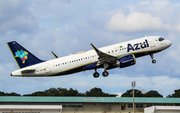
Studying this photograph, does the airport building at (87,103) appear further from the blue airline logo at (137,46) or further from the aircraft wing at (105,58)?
the blue airline logo at (137,46)

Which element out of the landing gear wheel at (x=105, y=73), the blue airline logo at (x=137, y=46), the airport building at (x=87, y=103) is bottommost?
the airport building at (x=87, y=103)

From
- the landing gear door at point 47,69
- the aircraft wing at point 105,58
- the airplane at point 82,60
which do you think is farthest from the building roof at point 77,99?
the aircraft wing at point 105,58

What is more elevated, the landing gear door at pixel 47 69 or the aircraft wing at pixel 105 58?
the aircraft wing at pixel 105 58

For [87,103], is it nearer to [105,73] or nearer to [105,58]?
[105,73]

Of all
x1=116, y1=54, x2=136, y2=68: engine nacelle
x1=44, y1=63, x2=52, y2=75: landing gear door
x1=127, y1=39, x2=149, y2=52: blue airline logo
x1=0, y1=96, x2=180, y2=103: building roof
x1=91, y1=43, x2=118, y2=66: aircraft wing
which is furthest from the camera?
x1=0, y1=96, x2=180, y2=103: building roof

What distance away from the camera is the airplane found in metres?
77.6

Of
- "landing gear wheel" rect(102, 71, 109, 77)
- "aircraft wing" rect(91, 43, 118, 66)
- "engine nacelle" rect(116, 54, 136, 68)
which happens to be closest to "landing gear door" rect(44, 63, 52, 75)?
"aircraft wing" rect(91, 43, 118, 66)

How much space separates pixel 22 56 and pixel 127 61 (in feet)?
76.1

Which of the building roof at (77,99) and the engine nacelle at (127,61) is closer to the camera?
the engine nacelle at (127,61)

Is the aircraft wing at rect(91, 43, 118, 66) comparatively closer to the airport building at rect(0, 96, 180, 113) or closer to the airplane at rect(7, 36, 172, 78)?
the airplane at rect(7, 36, 172, 78)

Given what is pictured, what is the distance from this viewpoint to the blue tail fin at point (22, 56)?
78938 millimetres

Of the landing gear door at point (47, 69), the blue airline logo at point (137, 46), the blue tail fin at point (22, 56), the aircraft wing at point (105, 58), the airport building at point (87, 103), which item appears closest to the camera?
the landing gear door at point (47, 69)

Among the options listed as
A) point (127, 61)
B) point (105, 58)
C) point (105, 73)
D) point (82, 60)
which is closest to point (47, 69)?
point (82, 60)

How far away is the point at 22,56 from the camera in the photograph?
261 ft
